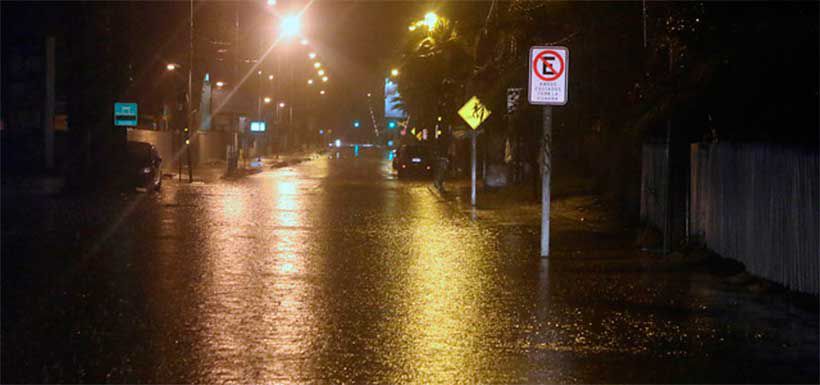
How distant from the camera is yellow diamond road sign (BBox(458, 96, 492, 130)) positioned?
22922 millimetres

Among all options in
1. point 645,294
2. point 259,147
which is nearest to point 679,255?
point 645,294

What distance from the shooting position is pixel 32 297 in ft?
33.3

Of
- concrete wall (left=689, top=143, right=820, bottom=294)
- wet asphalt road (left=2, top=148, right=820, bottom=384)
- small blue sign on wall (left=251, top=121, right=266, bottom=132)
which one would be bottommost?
wet asphalt road (left=2, top=148, right=820, bottom=384)

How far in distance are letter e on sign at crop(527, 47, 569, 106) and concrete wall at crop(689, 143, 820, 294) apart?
2206 millimetres

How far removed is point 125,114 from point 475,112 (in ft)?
40.2

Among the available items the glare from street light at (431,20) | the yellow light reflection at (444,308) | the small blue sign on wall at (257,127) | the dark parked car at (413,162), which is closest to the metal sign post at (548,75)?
the yellow light reflection at (444,308)

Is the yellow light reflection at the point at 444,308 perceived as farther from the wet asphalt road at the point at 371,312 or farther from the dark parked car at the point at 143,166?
the dark parked car at the point at 143,166

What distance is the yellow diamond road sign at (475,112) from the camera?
22.9 m

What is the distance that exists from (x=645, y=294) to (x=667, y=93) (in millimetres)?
3371

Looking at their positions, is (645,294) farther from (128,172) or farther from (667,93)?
(128,172)

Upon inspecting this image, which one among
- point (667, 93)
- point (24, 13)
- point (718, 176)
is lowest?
point (718, 176)

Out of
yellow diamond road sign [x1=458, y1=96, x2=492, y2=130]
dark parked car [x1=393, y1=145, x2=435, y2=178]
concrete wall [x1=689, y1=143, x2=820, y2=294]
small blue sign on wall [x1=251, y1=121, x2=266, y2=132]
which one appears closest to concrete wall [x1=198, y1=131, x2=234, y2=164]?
small blue sign on wall [x1=251, y1=121, x2=266, y2=132]

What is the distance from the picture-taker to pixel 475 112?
2325 cm

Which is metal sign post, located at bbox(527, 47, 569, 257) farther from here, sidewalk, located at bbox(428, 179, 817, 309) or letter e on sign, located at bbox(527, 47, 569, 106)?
sidewalk, located at bbox(428, 179, 817, 309)
